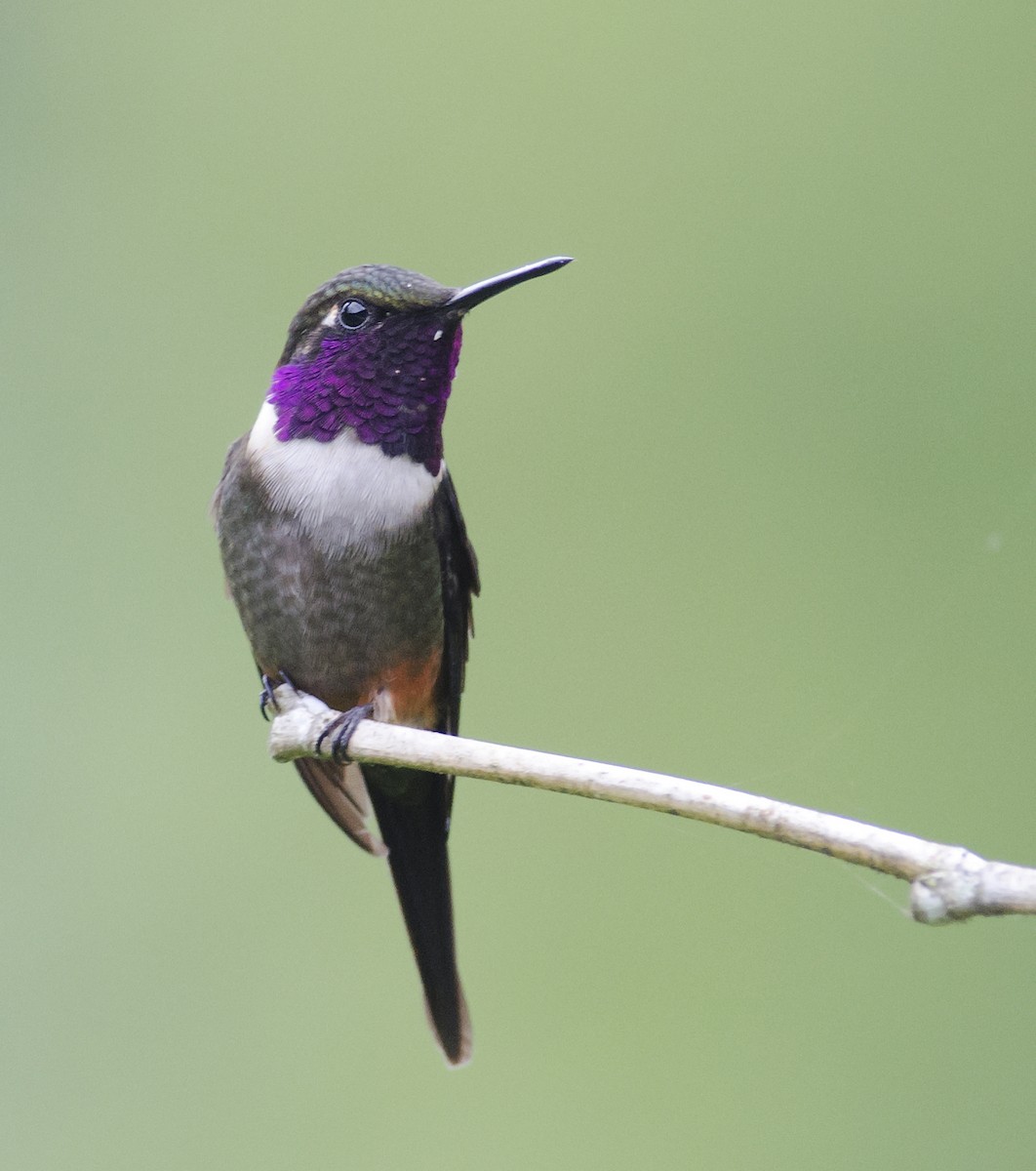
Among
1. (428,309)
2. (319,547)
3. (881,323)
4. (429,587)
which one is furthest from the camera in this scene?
(881,323)

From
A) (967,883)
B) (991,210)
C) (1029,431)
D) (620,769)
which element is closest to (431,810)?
(620,769)

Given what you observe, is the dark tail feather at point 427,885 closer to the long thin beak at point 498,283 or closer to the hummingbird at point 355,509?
the hummingbird at point 355,509

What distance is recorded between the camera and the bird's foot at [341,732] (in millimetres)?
1522

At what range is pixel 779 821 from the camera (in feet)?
3.34

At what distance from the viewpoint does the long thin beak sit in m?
1.33

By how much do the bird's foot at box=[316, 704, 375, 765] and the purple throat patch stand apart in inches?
13.0

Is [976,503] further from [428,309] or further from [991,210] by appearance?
[428,309]

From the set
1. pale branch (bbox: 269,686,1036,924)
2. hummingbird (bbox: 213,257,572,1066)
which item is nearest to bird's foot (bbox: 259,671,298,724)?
hummingbird (bbox: 213,257,572,1066)

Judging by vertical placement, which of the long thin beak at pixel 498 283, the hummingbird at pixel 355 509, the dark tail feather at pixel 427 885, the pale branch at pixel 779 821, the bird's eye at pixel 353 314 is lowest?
the dark tail feather at pixel 427 885

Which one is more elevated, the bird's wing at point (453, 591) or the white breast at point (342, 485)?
the white breast at point (342, 485)

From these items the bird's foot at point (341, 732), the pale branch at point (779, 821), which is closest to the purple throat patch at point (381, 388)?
the bird's foot at point (341, 732)

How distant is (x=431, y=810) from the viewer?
6.88 feet

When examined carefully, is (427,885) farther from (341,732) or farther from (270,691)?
(341,732)

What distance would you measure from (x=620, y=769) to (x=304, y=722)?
0.61 meters
